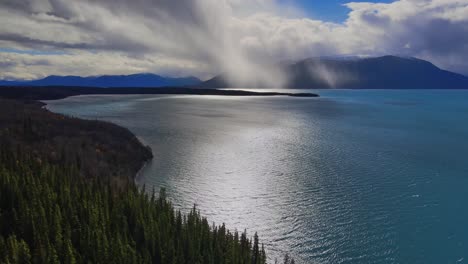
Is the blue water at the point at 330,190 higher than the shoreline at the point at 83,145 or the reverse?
the reverse

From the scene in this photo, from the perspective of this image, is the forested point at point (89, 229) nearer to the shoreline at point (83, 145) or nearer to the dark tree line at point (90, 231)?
the dark tree line at point (90, 231)

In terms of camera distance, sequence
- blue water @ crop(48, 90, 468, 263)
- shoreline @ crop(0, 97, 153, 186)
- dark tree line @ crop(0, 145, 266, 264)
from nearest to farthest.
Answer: dark tree line @ crop(0, 145, 266, 264), blue water @ crop(48, 90, 468, 263), shoreline @ crop(0, 97, 153, 186)

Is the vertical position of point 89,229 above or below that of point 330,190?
above

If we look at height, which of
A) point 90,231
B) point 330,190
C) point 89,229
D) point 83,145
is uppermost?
point 83,145

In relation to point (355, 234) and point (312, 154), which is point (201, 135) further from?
point (355, 234)

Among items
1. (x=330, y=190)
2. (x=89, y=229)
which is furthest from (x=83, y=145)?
(x=330, y=190)

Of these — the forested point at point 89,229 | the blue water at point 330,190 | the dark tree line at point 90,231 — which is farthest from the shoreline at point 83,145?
the dark tree line at point 90,231

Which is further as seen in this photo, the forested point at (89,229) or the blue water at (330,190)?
the blue water at (330,190)

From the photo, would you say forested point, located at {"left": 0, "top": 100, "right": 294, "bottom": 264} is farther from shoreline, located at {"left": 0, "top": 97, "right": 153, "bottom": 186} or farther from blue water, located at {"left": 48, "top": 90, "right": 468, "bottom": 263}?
shoreline, located at {"left": 0, "top": 97, "right": 153, "bottom": 186}

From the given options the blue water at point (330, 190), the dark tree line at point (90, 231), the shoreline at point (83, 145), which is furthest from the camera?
the shoreline at point (83, 145)

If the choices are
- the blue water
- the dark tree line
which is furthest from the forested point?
the blue water

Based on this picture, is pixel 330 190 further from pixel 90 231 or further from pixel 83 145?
pixel 83 145
